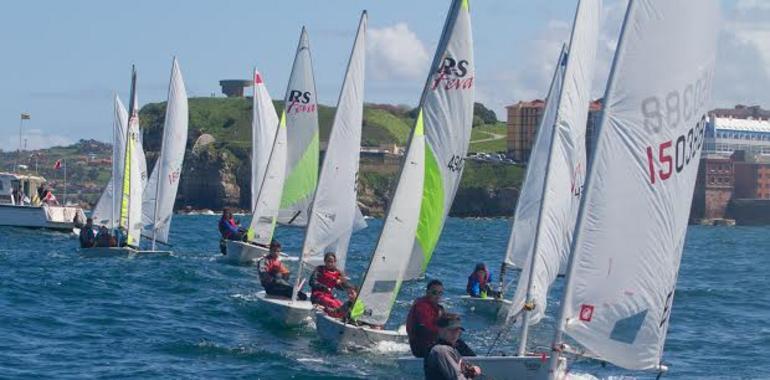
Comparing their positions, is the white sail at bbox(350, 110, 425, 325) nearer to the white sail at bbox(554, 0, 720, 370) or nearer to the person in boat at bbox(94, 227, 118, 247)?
the white sail at bbox(554, 0, 720, 370)

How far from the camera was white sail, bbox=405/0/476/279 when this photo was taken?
22016mm

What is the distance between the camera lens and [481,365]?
1641cm

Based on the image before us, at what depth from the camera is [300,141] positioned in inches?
1499

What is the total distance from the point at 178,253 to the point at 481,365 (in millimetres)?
29792

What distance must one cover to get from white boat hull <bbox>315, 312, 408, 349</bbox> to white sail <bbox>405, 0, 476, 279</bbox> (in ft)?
3.50

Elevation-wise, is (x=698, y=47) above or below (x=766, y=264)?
above

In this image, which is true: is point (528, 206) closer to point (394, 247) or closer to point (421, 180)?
point (421, 180)

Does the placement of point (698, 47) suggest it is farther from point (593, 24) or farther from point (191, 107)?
point (191, 107)

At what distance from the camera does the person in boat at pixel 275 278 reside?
2575 cm

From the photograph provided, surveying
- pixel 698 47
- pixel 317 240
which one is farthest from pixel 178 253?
pixel 698 47

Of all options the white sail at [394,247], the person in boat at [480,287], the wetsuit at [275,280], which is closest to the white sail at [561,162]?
the white sail at [394,247]

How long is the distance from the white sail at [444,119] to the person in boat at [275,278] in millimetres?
4155

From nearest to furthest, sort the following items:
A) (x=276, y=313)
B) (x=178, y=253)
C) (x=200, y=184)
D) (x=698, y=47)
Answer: (x=698, y=47) < (x=276, y=313) < (x=178, y=253) < (x=200, y=184)

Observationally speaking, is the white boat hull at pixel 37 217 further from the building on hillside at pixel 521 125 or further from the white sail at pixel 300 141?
the building on hillside at pixel 521 125
